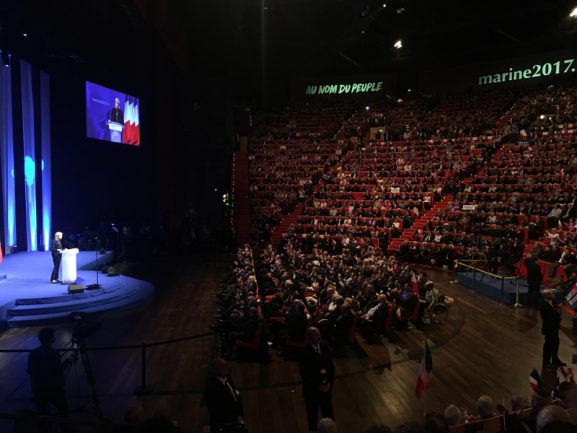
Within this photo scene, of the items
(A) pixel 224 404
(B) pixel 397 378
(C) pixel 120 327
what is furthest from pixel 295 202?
(A) pixel 224 404

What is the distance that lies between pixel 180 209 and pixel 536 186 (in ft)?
56.2

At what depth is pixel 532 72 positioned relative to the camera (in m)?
29.7

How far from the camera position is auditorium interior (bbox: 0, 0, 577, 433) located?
6.52m

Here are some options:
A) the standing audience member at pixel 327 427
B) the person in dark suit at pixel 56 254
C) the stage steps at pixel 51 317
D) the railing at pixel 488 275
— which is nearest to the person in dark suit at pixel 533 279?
the railing at pixel 488 275

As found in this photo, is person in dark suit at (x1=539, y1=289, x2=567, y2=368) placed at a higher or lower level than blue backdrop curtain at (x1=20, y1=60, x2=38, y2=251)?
lower

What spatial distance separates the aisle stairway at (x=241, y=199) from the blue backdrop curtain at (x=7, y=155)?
31.6ft

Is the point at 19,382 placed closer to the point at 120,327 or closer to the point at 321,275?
the point at 120,327

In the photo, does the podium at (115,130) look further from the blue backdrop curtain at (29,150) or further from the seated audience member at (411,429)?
the seated audience member at (411,429)

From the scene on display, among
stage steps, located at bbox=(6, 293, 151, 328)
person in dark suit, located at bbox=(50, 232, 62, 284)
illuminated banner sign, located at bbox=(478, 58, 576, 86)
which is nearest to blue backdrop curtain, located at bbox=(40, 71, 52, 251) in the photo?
A: person in dark suit, located at bbox=(50, 232, 62, 284)

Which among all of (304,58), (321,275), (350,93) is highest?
Answer: (304,58)

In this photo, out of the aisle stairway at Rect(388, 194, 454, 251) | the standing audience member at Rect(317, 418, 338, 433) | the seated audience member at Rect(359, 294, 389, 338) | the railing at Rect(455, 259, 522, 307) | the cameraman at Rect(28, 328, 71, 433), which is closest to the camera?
the standing audience member at Rect(317, 418, 338, 433)

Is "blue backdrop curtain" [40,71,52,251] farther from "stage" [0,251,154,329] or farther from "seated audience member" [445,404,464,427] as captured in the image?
"seated audience member" [445,404,464,427]

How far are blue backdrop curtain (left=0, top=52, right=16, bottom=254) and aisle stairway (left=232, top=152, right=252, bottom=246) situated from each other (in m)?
9.64

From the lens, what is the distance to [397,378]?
7.00 m
